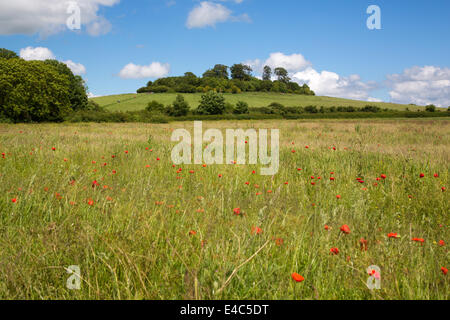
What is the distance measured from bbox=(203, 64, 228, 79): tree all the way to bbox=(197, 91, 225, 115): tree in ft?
128

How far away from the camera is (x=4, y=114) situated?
36.6 metres

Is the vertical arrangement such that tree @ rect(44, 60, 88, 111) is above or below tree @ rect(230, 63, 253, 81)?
below

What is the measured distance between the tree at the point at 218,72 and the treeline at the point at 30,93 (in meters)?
65.9

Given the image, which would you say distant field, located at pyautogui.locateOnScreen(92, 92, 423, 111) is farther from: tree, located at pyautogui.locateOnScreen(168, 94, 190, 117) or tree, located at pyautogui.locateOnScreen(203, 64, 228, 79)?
tree, located at pyautogui.locateOnScreen(203, 64, 228, 79)

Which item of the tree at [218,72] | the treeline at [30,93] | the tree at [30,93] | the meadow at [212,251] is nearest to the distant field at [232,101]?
the tree at [218,72]

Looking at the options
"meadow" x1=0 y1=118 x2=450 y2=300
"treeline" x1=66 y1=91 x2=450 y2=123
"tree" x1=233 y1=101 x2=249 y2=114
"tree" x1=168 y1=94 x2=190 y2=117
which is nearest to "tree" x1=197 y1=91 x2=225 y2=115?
"treeline" x1=66 y1=91 x2=450 y2=123

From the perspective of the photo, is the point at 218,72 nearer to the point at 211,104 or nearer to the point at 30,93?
the point at 211,104

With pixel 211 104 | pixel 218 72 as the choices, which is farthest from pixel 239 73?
pixel 211 104

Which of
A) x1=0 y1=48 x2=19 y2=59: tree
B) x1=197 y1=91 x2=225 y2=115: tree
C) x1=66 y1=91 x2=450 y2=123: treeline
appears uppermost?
x1=0 y1=48 x2=19 y2=59: tree

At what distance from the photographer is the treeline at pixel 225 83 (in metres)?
90.5

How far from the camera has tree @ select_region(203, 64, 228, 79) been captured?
10262 cm

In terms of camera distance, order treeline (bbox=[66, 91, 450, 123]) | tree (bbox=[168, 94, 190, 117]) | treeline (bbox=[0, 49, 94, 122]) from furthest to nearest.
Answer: tree (bbox=[168, 94, 190, 117]) < treeline (bbox=[66, 91, 450, 123]) < treeline (bbox=[0, 49, 94, 122])

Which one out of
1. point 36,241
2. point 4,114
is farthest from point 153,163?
point 4,114
